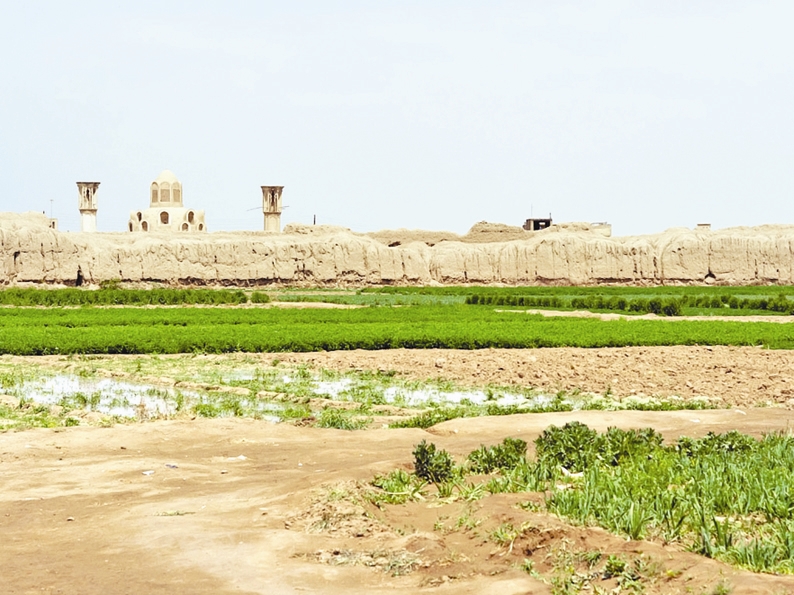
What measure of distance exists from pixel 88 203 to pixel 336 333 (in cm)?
6701

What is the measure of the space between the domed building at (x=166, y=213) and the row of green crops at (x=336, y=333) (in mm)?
51383

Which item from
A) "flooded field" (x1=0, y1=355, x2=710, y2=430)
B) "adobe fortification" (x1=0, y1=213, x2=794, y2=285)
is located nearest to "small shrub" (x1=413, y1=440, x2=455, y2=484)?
"flooded field" (x1=0, y1=355, x2=710, y2=430)

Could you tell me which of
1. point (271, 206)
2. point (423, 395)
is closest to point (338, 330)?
point (423, 395)

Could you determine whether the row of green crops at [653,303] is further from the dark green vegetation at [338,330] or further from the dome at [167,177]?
the dome at [167,177]

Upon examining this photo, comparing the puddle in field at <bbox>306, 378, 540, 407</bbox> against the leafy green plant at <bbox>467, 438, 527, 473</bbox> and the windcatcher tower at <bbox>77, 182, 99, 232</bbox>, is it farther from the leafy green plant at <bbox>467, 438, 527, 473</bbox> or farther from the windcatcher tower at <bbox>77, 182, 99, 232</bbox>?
the windcatcher tower at <bbox>77, 182, 99, 232</bbox>

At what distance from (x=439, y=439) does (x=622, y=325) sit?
17259mm

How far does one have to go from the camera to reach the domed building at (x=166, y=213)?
8344 centimetres

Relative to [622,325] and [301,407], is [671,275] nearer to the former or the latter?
[622,325]

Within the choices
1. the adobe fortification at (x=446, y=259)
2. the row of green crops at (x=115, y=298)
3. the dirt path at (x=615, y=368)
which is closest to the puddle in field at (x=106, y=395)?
the dirt path at (x=615, y=368)

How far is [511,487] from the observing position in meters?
9.08

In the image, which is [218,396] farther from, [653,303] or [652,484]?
[653,303]

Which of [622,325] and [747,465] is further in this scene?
[622,325]

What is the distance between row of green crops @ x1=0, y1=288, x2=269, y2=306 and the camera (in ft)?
140

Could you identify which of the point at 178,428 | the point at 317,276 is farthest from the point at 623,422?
the point at 317,276
